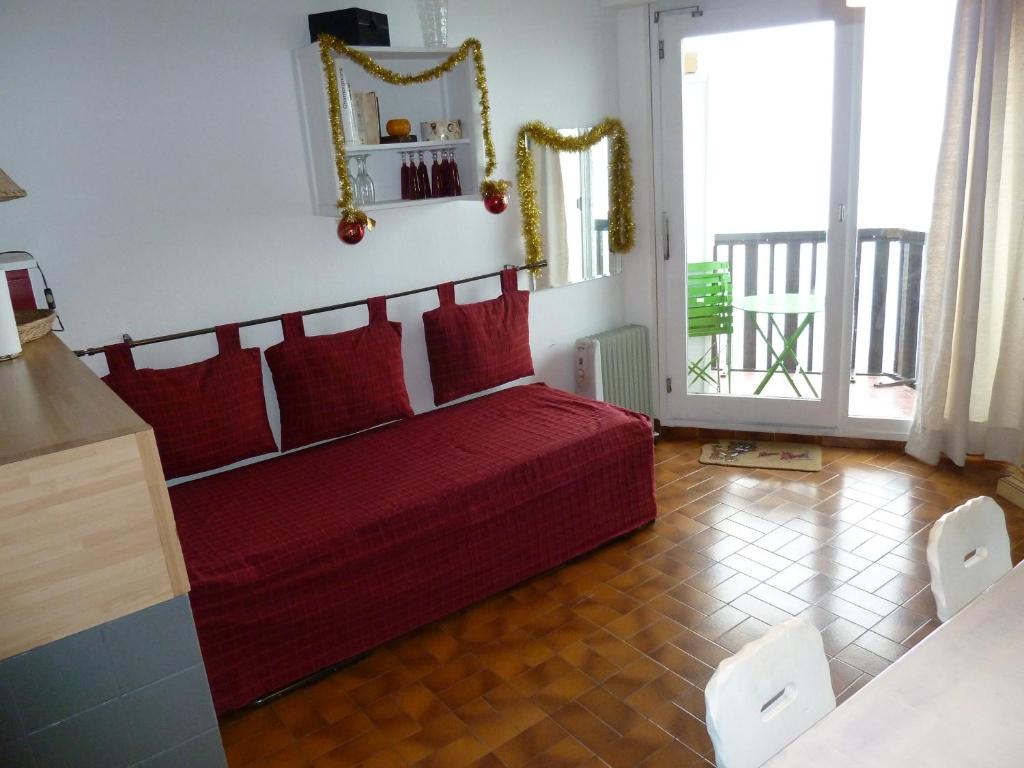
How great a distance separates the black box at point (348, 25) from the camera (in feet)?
10.2

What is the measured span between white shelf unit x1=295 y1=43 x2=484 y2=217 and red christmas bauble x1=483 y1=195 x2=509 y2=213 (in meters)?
0.07

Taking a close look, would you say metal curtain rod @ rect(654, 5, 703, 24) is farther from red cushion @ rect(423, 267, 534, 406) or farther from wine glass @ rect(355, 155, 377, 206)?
wine glass @ rect(355, 155, 377, 206)

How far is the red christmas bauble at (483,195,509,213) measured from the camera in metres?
3.60

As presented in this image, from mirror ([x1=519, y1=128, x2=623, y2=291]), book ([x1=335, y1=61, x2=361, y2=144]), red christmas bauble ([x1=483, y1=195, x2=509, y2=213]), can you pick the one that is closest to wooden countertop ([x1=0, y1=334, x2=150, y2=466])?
book ([x1=335, y1=61, x2=361, y2=144])

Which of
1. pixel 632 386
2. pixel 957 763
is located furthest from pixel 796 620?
pixel 632 386

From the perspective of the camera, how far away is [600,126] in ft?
14.0

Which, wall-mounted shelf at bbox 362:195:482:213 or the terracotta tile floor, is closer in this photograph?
the terracotta tile floor

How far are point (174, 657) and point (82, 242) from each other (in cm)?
163

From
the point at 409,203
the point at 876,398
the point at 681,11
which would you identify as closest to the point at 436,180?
the point at 409,203

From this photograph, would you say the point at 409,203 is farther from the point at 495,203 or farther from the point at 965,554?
the point at 965,554

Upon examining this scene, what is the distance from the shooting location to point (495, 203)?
3631mm

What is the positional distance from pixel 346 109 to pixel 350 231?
0.46 meters

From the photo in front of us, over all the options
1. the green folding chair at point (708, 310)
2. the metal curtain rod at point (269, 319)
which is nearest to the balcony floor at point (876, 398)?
the green folding chair at point (708, 310)

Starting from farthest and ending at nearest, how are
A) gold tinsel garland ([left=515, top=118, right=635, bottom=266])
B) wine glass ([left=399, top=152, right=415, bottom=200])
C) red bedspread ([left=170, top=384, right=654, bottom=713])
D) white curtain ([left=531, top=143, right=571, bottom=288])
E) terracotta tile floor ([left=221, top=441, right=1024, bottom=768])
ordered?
1. white curtain ([left=531, top=143, right=571, bottom=288])
2. gold tinsel garland ([left=515, top=118, right=635, bottom=266])
3. wine glass ([left=399, top=152, right=415, bottom=200])
4. red bedspread ([left=170, top=384, right=654, bottom=713])
5. terracotta tile floor ([left=221, top=441, right=1024, bottom=768])
